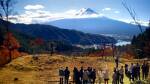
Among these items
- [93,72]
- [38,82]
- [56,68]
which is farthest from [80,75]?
[56,68]

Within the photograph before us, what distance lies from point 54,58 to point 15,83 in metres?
16.2

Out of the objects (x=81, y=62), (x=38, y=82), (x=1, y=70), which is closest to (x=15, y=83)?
(x=38, y=82)

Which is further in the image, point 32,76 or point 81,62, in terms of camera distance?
point 81,62

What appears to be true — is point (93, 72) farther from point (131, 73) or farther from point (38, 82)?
point (38, 82)

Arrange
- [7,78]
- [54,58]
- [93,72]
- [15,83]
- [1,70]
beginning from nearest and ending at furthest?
[93,72] < [15,83] < [7,78] < [1,70] < [54,58]

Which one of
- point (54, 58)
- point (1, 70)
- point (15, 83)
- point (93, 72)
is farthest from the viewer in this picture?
point (54, 58)

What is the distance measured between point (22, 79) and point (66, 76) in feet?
46.9

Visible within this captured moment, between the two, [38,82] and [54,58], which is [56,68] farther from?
[38,82]

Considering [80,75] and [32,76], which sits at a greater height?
[80,75]

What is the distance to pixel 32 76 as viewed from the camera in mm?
47312

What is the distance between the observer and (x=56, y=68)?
5284cm

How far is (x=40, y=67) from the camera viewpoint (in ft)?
175

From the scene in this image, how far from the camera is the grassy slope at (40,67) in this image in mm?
44688

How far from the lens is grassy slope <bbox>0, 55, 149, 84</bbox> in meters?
44.7
